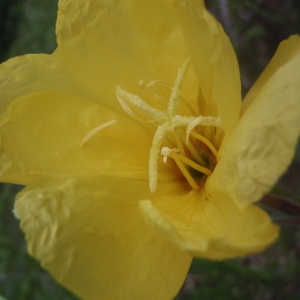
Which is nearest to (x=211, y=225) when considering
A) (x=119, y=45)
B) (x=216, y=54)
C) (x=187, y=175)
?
(x=187, y=175)

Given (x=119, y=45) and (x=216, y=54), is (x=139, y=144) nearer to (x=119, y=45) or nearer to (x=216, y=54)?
(x=119, y=45)

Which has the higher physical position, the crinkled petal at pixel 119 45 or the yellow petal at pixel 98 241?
the crinkled petal at pixel 119 45

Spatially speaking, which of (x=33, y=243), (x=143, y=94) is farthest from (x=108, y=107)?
(x=33, y=243)

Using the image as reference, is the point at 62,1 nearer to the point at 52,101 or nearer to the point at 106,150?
the point at 52,101

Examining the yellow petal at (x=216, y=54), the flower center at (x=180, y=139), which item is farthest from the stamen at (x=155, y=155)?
the yellow petal at (x=216, y=54)

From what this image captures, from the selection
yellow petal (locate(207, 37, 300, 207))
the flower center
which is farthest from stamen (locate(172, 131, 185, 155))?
yellow petal (locate(207, 37, 300, 207))

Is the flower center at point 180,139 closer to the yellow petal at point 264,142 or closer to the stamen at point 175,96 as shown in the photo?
the stamen at point 175,96
